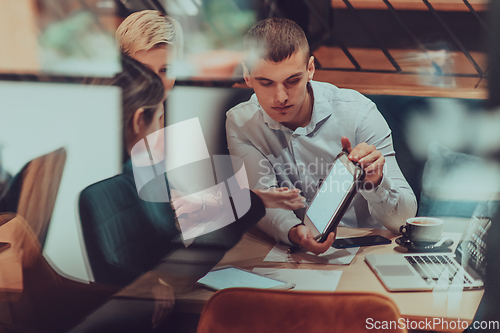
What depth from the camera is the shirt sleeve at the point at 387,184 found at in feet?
4.38

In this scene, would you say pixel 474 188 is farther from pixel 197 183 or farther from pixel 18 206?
pixel 18 206

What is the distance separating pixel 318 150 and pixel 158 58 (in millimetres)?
638

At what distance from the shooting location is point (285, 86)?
1345mm

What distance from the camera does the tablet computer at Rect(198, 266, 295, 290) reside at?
51.6 inches

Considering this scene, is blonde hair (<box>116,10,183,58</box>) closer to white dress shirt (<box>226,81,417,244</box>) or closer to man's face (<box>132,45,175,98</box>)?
man's face (<box>132,45,175,98</box>)

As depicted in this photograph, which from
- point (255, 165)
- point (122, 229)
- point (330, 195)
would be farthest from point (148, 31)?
point (330, 195)

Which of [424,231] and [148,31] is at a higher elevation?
Answer: [148,31]

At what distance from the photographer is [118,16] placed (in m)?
1.43

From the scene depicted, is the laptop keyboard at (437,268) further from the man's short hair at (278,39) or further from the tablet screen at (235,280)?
the man's short hair at (278,39)

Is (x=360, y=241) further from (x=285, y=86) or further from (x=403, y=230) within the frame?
(x=285, y=86)

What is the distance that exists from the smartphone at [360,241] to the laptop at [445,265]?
0.06m

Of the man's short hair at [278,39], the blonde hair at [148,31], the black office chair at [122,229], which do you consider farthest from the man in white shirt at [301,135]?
the black office chair at [122,229]

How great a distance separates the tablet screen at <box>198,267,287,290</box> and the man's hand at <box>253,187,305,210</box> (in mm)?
253

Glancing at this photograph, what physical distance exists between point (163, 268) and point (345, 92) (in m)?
0.91
